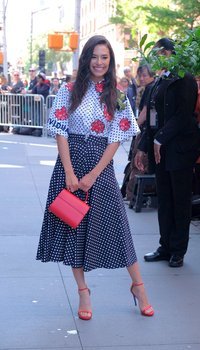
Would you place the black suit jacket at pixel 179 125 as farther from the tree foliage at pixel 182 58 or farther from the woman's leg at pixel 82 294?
the woman's leg at pixel 82 294

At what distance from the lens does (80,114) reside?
4.65 metres

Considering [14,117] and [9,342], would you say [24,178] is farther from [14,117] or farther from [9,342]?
[14,117]

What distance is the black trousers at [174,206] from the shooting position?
5969 millimetres

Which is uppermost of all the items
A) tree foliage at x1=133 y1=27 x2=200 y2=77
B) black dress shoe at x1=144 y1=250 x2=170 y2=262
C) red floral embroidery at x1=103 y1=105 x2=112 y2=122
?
tree foliage at x1=133 y1=27 x2=200 y2=77

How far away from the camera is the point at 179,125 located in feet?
19.2

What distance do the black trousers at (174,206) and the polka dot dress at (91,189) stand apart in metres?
1.27

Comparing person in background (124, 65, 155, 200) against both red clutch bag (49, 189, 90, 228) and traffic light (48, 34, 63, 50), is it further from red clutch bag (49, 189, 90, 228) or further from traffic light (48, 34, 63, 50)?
traffic light (48, 34, 63, 50)

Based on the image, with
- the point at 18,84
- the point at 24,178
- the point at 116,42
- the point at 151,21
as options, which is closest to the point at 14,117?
the point at 18,84

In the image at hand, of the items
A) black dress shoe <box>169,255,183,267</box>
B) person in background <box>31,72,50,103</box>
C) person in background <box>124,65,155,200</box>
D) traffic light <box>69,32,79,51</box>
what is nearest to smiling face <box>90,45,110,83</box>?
black dress shoe <box>169,255,183,267</box>

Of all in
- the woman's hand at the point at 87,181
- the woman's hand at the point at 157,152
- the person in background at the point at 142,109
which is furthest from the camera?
the person in background at the point at 142,109

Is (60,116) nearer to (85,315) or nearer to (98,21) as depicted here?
(85,315)

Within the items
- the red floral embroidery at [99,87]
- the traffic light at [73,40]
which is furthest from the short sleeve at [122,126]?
the traffic light at [73,40]

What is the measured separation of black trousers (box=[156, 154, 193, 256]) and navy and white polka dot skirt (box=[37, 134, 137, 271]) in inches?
49.4

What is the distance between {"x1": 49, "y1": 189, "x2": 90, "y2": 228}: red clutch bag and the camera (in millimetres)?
4543
